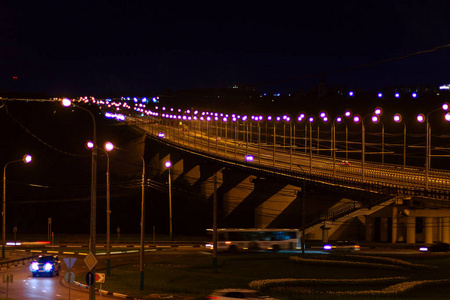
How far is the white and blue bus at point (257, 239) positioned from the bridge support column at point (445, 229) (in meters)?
21.7

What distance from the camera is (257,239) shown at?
220 feet

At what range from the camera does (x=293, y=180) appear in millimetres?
78438

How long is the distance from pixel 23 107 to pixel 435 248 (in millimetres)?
141794

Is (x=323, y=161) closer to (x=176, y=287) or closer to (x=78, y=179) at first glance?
(x=78, y=179)

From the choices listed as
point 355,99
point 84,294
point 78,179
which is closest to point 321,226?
point 84,294

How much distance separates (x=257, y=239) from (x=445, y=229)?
86.4 ft

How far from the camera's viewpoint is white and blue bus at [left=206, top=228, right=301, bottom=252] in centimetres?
6631

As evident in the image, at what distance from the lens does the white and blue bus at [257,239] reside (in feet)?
218

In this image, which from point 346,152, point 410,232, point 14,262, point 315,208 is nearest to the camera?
point 14,262

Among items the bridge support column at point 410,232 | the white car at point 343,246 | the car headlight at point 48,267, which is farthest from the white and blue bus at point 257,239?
the car headlight at point 48,267

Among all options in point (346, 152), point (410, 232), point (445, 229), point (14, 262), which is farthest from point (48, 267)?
point (445, 229)

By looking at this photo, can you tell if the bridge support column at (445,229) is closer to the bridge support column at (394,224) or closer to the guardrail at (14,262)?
the bridge support column at (394,224)

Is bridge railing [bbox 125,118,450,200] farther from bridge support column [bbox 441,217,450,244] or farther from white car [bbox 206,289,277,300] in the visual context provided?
white car [bbox 206,289,277,300]

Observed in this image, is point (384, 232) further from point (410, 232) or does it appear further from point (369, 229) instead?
point (410, 232)
